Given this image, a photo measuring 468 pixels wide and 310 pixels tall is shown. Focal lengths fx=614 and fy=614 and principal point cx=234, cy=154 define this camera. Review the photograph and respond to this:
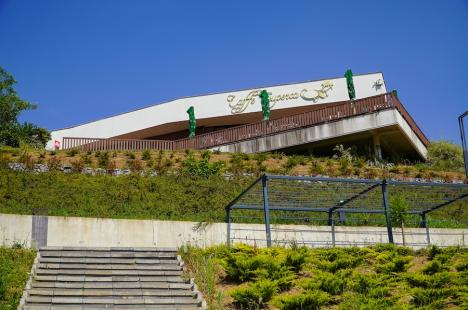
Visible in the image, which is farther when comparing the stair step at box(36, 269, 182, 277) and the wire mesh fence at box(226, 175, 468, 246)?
the wire mesh fence at box(226, 175, 468, 246)

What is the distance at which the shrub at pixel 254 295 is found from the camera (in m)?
10.6

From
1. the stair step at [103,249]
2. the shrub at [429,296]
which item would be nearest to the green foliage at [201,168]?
the stair step at [103,249]

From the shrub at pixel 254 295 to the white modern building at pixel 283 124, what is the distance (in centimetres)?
2102

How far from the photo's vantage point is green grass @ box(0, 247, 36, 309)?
34.3 ft

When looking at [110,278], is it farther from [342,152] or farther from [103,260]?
[342,152]

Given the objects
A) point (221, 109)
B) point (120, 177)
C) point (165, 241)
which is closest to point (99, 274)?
point (165, 241)

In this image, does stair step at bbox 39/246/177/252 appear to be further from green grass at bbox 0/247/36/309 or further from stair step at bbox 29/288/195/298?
stair step at bbox 29/288/195/298

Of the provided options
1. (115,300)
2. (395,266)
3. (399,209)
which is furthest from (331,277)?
(399,209)

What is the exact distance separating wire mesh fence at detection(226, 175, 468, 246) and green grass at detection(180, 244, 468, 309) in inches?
70.7

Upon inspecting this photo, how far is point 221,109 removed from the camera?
4172cm

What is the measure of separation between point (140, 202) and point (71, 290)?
8.84 meters

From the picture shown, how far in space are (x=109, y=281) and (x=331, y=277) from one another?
14.1 ft

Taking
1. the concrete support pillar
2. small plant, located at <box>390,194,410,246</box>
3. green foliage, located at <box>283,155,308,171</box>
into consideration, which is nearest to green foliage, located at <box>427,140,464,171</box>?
the concrete support pillar

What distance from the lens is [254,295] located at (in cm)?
1063
